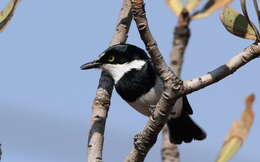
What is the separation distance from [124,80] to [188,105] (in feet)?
1.69

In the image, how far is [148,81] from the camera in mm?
4570

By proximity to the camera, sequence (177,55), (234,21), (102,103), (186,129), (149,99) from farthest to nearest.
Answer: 1. (186,129)
2. (149,99)
3. (102,103)
4. (177,55)
5. (234,21)

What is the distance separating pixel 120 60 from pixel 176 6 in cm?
323

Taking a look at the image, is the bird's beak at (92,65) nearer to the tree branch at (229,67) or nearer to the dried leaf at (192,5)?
the tree branch at (229,67)

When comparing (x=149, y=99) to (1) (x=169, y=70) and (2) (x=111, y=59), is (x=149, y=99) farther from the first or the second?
(1) (x=169, y=70)

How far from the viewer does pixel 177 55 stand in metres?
2.84

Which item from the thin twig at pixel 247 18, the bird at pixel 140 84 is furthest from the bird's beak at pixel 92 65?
the thin twig at pixel 247 18

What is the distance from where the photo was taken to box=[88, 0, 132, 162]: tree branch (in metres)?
3.05

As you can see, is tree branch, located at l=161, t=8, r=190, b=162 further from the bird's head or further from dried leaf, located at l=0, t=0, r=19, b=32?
the bird's head

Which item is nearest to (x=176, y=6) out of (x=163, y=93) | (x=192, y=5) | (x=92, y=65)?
(x=192, y=5)

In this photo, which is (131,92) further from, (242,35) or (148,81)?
(242,35)

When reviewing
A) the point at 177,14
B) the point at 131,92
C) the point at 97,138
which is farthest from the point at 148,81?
the point at 177,14

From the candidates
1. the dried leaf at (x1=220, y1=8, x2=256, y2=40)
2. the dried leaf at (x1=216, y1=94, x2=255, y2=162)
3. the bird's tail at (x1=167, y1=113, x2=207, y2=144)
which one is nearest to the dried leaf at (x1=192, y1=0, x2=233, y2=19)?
the dried leaf at (x1=216, y1=94, x2=255, y2=162)

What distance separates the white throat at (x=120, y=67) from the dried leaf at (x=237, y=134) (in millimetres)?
2776
